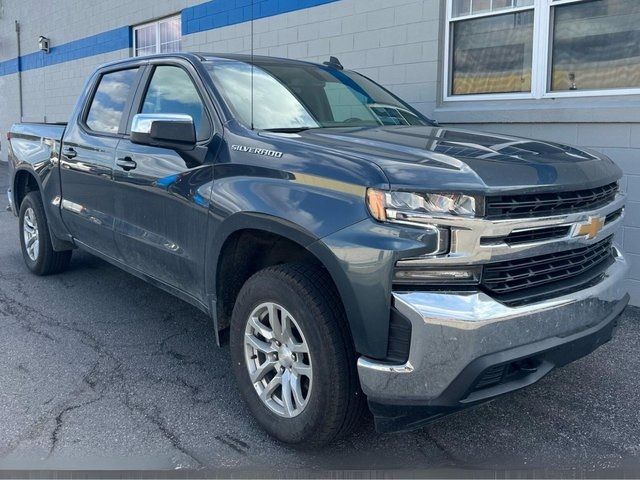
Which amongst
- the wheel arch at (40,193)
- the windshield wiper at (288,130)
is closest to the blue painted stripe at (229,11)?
the wheel arch at (40,193)

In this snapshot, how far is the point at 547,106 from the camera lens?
593 cm

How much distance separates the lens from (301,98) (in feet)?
13.2

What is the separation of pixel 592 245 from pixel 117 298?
4.02 m

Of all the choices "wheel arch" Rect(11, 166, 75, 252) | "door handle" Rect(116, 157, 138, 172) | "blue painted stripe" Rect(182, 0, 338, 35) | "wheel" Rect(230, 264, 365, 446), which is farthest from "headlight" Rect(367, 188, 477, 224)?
"blue painted stripe" Rect(182, 0, 338, 35)

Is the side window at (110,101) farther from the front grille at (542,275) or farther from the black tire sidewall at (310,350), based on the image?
the front grille at (542,275)

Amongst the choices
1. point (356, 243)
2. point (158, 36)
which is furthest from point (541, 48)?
point (158, 36)

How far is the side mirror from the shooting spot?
11.7 ft

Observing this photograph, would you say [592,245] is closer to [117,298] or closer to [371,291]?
[371,291]

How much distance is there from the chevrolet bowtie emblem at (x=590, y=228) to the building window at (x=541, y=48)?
9.51 feet

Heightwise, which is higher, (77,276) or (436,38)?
(436,38)

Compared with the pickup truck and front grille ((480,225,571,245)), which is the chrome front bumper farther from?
front grille ((480,225,571,245))

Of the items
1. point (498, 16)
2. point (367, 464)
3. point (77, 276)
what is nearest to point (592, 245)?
point (367, 464)

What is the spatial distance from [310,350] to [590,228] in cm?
145

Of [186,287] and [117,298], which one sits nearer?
[186,287]
